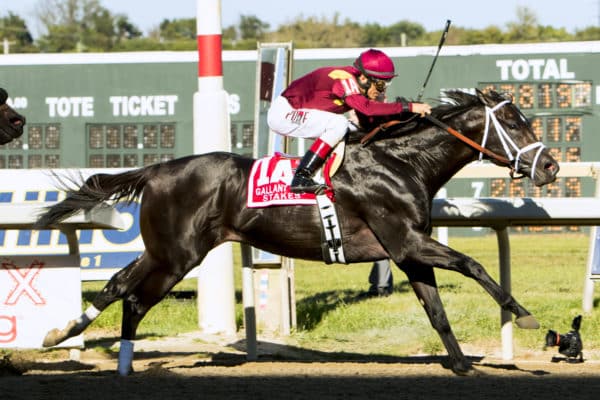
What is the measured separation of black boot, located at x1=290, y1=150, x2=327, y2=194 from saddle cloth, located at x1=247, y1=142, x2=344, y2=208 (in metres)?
0.04

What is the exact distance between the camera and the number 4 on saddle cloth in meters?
6.39

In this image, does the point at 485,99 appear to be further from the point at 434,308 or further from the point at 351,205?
the point at 434,308

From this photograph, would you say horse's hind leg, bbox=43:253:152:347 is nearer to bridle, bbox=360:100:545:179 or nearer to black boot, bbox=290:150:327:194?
black boot, bbox=290:150:327:194

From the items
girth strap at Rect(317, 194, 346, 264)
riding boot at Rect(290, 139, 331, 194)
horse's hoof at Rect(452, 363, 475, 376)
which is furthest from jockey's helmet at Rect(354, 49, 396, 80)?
horse's hoof at Rect(452, 363, 475, 376)

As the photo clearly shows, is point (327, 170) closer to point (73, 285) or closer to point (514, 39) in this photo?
point (73, 285)

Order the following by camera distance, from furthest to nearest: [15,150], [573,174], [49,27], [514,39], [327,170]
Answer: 1. [49,27]
2. [514,39]
3. [15,150]
4. [573,174]
5. [327,170]

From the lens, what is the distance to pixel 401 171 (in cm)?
642

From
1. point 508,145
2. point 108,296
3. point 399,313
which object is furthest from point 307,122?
point 399,313

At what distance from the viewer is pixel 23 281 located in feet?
23.2

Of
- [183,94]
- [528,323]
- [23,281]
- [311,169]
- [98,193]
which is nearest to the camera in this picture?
[528,323]

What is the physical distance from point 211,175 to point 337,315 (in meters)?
2.74

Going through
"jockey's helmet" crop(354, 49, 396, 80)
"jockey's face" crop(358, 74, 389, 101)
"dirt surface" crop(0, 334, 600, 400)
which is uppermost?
"jockey's helmet" crop(354, 49, 396, 80)

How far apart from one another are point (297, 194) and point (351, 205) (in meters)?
0.32

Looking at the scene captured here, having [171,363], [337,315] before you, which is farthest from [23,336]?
[337,315]
